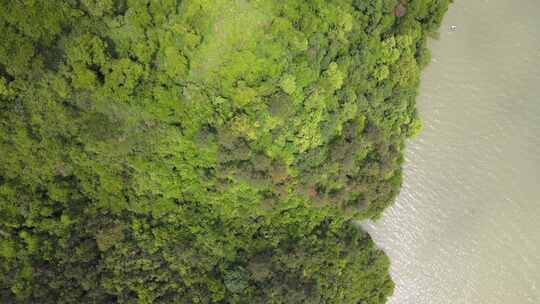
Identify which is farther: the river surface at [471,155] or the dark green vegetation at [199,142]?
the river surface at [471,155]

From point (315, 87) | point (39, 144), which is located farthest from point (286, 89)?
point (39, 144)

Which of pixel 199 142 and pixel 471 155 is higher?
pixel 199 142

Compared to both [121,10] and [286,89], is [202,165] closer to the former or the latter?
[286,89]

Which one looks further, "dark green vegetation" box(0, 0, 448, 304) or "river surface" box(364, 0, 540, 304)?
"river surface" box(364, 0, 540, 304)

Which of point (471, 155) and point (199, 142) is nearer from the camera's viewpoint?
point (199, 142)
